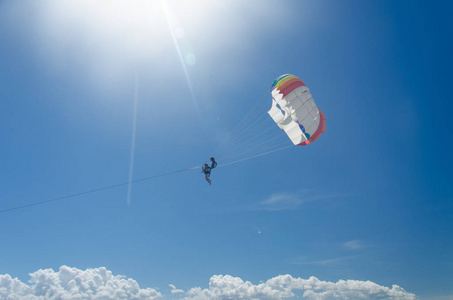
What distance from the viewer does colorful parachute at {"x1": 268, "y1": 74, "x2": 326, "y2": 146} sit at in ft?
73.6

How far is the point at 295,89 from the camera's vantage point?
22453 millimetres

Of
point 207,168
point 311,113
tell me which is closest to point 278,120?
point 311,113

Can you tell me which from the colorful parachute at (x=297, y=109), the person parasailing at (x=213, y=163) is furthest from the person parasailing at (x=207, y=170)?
the colorful parachute at (x=297, y=109)

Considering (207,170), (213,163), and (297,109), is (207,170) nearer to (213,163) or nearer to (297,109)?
(213,163)

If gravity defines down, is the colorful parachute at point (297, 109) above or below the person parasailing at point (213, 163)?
above

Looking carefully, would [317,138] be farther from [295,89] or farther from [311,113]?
[295,89]

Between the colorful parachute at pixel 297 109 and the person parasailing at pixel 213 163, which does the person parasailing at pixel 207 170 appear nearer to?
the person parasailing at pixel 213 163

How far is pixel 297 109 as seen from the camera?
22.4 meters

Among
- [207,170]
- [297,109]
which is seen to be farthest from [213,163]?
[297,109]

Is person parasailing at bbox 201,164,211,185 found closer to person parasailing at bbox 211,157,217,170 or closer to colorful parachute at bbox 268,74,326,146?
person parasailing at bbox 211,157,217,170

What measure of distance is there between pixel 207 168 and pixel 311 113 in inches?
390

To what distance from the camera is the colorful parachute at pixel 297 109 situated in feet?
73.6

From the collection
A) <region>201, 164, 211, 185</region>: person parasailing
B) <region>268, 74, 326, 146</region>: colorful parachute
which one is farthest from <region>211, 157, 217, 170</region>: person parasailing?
<region>268, 74, 326, 146</region>: colorful parachute

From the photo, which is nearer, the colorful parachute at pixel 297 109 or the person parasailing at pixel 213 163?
the colorful parachute at pixel 297 109
